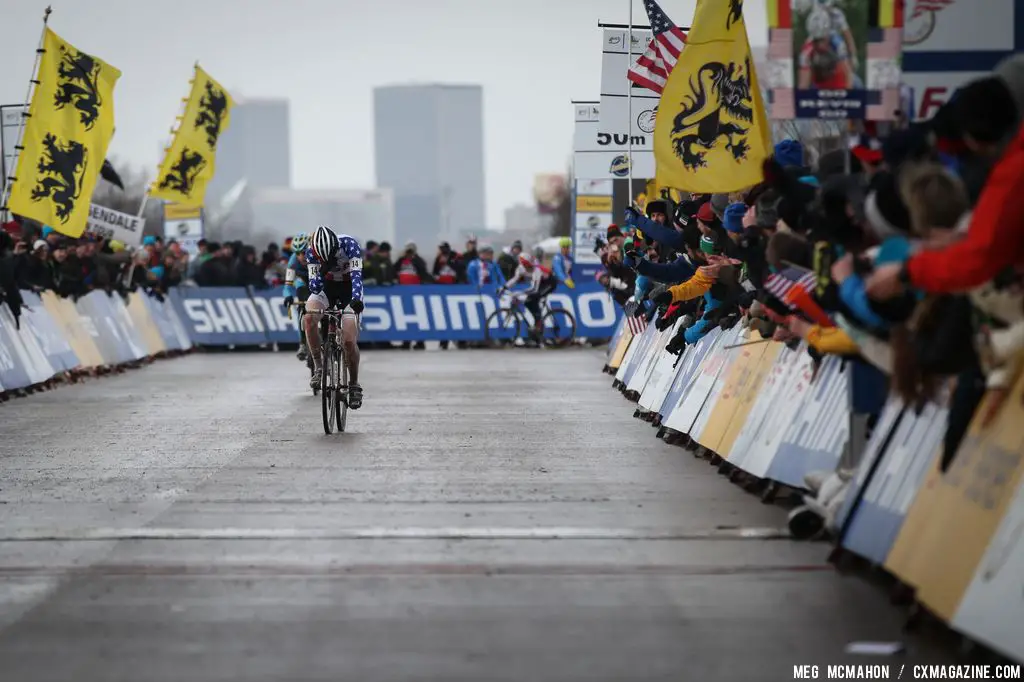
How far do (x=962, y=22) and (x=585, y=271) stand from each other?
105 feet

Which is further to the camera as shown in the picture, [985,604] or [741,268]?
[741,268]

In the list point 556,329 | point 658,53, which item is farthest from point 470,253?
point 658,53

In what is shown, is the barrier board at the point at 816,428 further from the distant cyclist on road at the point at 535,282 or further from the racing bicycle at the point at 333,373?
Result: the distant cyclist on road at the point at 535,282

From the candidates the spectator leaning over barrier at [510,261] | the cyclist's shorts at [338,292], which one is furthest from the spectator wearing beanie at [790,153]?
the spectator leaning over barrier at [510,261]

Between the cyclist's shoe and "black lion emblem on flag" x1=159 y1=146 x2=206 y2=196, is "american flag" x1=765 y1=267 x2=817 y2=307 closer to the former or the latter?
the cyclist's shoe

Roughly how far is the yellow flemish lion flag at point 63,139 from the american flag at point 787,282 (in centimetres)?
1565

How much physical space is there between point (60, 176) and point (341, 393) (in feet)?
31.8

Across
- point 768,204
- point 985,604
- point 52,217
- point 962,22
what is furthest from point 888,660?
point 52,217

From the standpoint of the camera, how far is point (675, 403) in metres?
15.0

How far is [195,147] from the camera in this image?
111 ft

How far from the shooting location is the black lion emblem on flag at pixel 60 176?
23.6 m

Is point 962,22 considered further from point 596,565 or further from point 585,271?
point 585,271

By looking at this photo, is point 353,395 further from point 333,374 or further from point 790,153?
point 790,153

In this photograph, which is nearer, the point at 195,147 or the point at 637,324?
the point at 637,324
